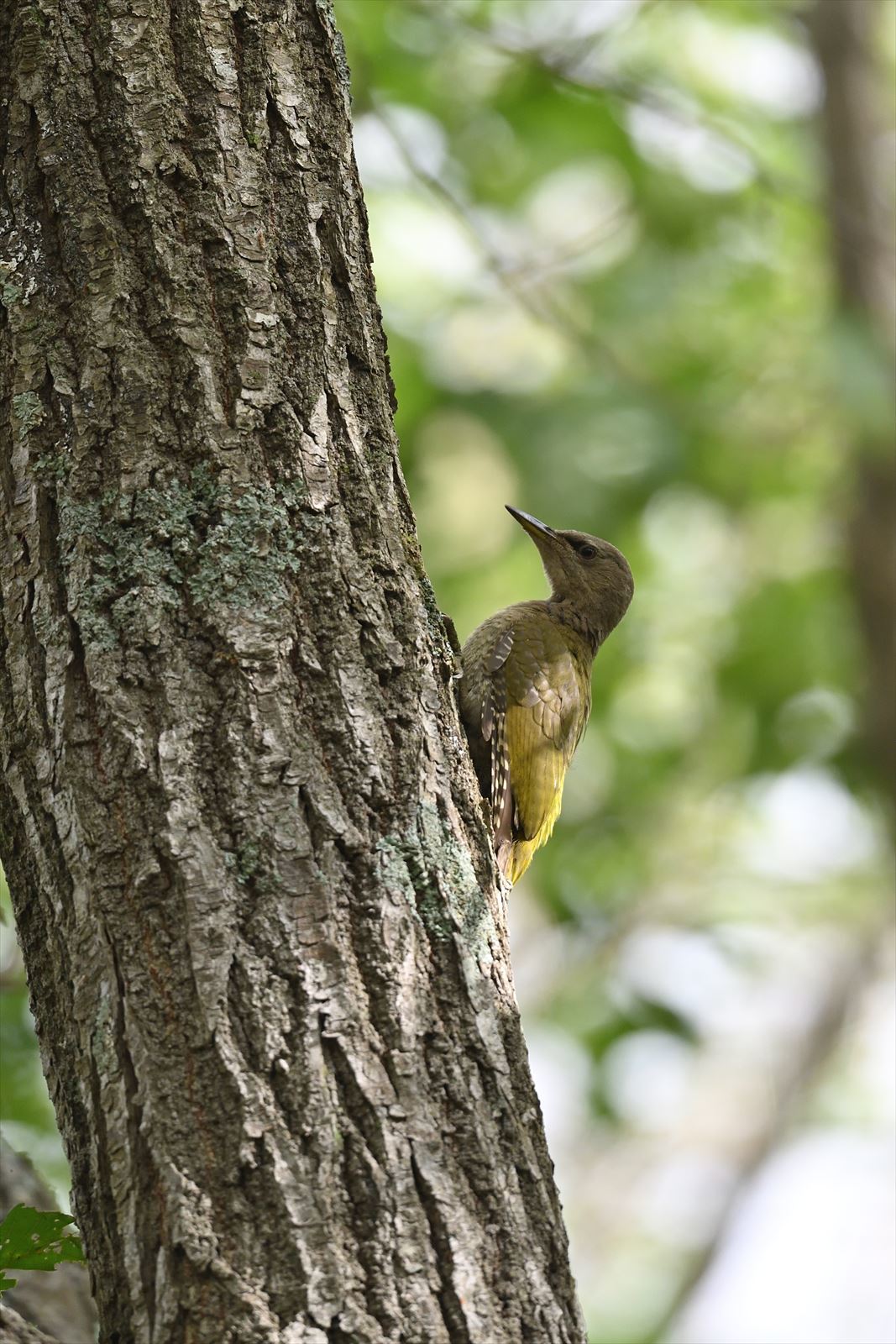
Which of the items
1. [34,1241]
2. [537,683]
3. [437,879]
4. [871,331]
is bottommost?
[34,1241]

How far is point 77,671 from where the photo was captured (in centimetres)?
185

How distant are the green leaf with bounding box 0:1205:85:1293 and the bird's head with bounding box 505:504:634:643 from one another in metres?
3.10

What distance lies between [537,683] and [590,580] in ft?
2.51

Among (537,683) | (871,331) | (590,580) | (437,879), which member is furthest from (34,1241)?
(871,331)

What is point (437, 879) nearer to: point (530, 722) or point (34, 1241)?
point (34, 1241)

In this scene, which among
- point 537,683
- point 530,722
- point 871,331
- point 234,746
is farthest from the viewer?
point 871,331

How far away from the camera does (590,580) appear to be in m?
4.80

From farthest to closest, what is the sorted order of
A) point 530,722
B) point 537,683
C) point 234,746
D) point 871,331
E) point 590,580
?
point 871,331 → point 590,580 → point 537,683 → point 530,722 → point 234,746

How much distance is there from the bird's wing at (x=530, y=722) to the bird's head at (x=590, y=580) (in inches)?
12.1

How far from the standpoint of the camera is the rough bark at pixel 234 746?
171 cm

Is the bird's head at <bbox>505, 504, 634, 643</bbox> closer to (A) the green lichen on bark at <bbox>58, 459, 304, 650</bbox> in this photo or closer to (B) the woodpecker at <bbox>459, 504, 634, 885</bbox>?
(B) the woodpecker at <bbox>459, 504, 634, 885</bbox>

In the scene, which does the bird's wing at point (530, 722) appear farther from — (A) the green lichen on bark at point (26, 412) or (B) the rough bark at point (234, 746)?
(A) the green lichen on bark at point (26, 412)

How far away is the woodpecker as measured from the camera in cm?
387

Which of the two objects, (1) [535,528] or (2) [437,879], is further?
(1) [535,528]
